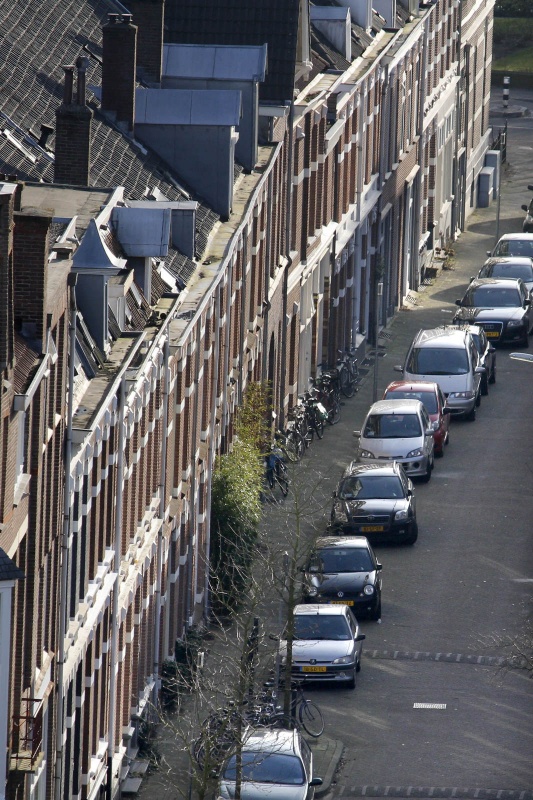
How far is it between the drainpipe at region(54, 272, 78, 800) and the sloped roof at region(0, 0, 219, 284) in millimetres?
9384

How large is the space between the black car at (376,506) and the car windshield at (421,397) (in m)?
6.64

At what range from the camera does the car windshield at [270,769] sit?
37031 mm

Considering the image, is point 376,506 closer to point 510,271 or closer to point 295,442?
point 295,442

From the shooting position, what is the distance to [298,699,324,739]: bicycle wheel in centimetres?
4128

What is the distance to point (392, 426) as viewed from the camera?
57.0 meters

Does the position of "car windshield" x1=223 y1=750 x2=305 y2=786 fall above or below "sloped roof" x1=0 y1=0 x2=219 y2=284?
below

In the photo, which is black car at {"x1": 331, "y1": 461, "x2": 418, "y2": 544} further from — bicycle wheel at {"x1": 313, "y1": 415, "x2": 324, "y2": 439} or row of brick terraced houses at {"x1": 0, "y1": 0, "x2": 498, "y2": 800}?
bicycle wheel at {"x1": 313, "y1": 415, "x2": 324, "y2": 439}

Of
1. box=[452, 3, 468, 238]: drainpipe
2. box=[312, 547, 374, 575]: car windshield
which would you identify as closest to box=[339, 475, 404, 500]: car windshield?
box=[312, 547, 374, 575]: car windshield

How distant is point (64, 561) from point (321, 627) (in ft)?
38.1

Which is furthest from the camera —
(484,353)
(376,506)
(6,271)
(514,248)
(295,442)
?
(514,248)

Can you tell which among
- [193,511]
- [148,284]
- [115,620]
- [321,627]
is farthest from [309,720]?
[148,284]

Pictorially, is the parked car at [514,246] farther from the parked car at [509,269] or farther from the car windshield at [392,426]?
the car windshield at [392,426]

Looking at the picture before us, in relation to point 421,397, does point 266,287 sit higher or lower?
higher

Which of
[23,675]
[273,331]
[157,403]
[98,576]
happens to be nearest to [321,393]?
[273,331]
